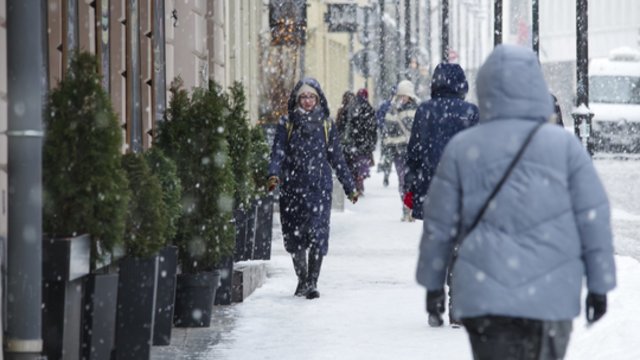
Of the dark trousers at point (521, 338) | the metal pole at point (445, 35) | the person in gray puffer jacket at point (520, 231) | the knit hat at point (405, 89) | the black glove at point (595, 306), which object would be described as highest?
the metal pole at point (445, 35)

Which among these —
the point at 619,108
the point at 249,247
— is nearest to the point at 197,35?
the point at 249,247

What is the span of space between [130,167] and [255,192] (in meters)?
5.69

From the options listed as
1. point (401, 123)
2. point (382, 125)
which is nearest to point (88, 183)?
point (401, 123)

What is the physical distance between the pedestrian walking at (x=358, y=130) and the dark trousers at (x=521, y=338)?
2022 centimetres

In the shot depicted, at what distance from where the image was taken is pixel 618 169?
38.5m

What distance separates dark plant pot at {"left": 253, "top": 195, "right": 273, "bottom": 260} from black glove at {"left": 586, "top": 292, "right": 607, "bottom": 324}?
902 cm

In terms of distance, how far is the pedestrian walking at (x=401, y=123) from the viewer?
24.0 m

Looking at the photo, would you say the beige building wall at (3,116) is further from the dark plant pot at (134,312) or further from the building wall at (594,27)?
the building wall at (594,27)

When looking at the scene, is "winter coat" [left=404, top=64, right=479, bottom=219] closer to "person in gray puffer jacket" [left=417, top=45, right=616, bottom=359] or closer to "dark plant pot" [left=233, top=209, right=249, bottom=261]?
"dark plant pot" [left=233, top=209, right=249, bottom=261]

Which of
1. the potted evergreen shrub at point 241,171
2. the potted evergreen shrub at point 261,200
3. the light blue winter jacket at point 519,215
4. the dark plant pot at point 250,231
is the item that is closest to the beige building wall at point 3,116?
the light blue winter jacket at point 519,215

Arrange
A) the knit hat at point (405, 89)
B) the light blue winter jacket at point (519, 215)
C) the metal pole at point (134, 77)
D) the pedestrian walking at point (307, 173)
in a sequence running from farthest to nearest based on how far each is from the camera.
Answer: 1. the knit hat at point (405, 89)
2. the metal pole at point (134, 77)
3. the pedestrian walking at point (307, 173)
4. the light blue winter jacket at point (519, 215)

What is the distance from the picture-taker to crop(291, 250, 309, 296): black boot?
529 inches

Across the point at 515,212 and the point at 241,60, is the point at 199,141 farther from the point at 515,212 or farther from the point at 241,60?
the point at 241,60

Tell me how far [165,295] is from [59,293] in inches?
71.5
